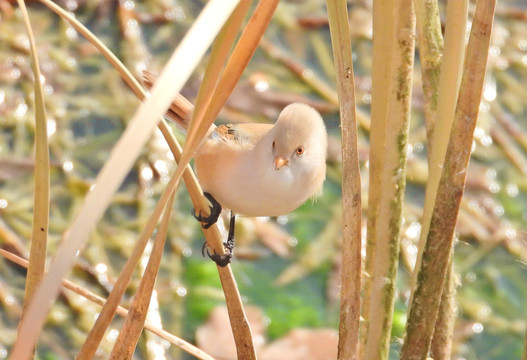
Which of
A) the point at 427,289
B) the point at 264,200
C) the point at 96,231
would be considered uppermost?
the point at 96,231

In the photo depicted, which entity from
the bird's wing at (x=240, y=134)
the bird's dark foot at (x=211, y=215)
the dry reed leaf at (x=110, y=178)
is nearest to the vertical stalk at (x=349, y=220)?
the bird's dark foot at (x=211, y=215)

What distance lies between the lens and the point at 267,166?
1621 mm

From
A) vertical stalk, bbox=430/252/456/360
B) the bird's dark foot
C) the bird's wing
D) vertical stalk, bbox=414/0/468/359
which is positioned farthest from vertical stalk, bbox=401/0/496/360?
the bird's wing

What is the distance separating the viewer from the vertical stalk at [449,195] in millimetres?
976

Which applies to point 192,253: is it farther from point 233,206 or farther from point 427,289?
point 427,289

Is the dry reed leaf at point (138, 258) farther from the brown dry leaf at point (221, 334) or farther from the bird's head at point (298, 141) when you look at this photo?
the brown dry leaf at point (221, 334)

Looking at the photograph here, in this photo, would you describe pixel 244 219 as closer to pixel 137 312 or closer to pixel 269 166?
pixel 269 166

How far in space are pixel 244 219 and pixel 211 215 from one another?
130cm

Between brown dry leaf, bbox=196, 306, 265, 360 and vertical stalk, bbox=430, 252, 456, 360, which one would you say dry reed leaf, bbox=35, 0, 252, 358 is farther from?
brown dry leaf, bbox=196, 306, 265, 360

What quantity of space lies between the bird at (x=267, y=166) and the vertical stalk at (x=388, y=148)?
427 mm

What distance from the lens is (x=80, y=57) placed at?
3.19 m

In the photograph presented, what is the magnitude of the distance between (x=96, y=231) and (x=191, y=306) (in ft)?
1.46

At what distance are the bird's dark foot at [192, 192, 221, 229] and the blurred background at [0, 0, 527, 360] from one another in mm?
626

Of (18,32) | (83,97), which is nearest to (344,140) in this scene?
(83,97)
